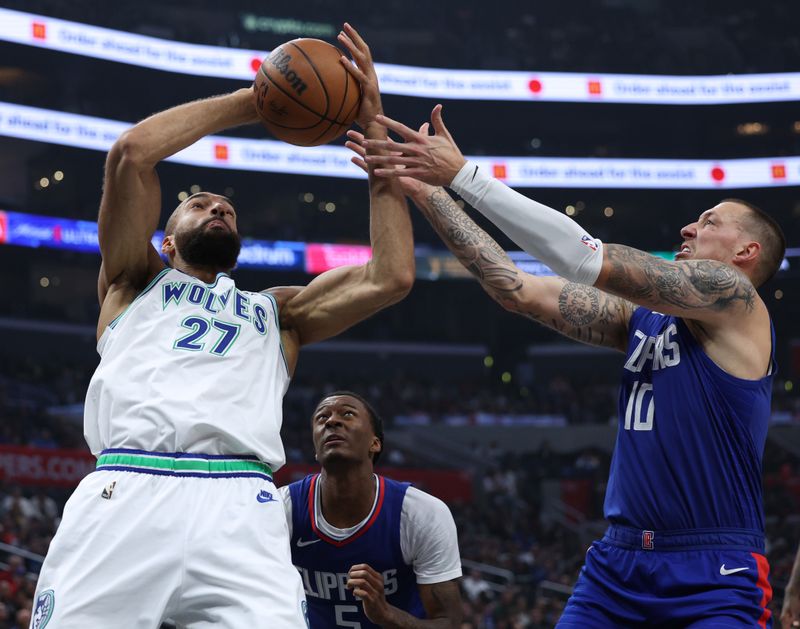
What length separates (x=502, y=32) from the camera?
104ft

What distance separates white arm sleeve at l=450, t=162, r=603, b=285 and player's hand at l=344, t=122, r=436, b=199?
1.57ft

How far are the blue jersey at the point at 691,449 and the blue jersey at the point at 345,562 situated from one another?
4.12ft

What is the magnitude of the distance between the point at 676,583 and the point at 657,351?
2.77 ft

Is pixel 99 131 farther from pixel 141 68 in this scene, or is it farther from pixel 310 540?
pixel 310 540

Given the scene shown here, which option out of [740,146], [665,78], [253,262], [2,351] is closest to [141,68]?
[253,262]

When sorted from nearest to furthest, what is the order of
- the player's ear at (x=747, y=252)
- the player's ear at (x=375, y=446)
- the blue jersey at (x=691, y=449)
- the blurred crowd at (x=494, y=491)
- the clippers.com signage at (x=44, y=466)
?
the blue jersey at (x=691, y=449)
the player's ear at (x=747, y=252)
the player's ear at (x=375, y=446)
the blurred crowd at (x=494, y=491)
the clippers.com signage at (x=44, y=466)

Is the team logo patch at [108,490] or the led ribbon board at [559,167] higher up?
the led ribbon board at [559,167]

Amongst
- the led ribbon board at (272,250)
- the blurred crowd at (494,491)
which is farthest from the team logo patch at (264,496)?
the led ribbon board at (272,250)

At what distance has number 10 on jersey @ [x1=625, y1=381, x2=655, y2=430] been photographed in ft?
11.5

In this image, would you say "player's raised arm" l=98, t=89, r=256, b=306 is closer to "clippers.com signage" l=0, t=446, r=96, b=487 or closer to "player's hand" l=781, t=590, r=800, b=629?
"player's hand" l=781, t=590, r=800, b=629

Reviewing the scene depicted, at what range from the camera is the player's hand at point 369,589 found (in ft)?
12.7

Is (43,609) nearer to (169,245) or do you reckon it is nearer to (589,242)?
(169,245)

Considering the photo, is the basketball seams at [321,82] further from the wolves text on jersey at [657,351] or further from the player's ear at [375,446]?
the player's ear at [375,446]

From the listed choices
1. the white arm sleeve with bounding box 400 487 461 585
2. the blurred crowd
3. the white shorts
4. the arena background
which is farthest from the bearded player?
the arena background
